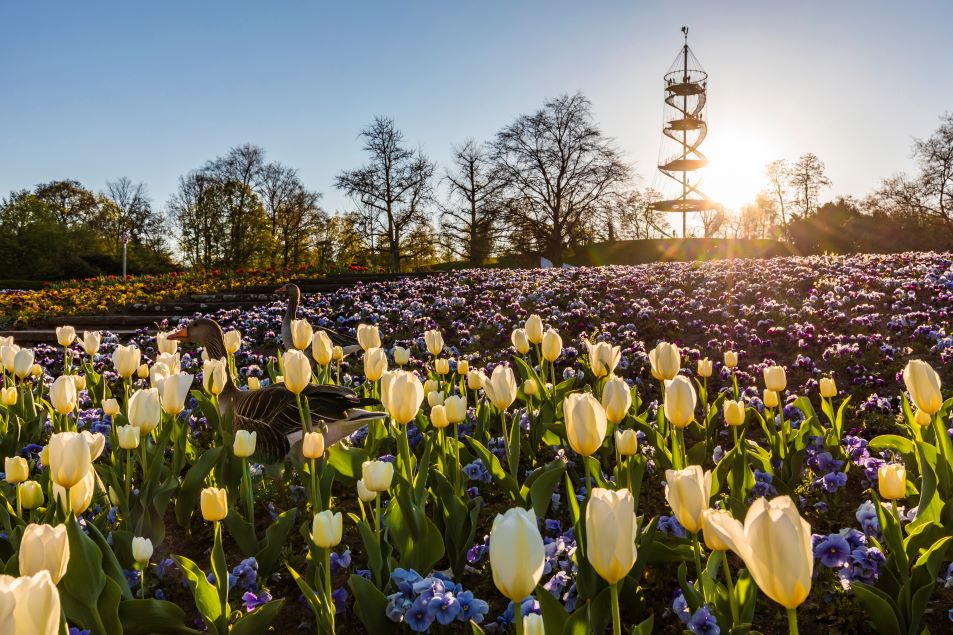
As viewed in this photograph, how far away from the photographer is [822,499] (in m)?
3.33

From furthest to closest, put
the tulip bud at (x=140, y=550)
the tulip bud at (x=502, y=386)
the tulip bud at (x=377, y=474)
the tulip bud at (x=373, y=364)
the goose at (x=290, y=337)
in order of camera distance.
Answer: the goose at (x=290, y=337) < the tulip bud at (x=373, y=364) < the tulip bud at (x=502, y=386) < the tulip bud at (x=140, y=550) < the tulip bud at (x=377, y=474)

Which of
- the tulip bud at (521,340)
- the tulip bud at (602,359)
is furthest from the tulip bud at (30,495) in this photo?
the tulip bud at (521,340)

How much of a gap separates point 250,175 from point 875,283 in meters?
41.7

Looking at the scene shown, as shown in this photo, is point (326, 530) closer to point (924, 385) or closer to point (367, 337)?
point (367, 337)

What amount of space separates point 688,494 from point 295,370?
1.70 m

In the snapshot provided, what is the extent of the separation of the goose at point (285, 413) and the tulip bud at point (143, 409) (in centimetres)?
70

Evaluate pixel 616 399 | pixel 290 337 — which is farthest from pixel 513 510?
pixel 290 337

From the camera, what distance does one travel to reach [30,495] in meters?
2.39

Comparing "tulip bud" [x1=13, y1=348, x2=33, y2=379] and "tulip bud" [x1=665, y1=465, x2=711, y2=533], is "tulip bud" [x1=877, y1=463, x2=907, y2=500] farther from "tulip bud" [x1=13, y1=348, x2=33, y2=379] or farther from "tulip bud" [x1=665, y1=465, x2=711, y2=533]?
"tulip bud" [x1=13, y1=348, x2=33, y2=379]

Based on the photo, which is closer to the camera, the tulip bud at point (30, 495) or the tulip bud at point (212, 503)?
the tulip bud at point (212, 503)

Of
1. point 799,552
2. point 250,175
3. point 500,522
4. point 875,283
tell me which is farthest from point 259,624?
point 250,175

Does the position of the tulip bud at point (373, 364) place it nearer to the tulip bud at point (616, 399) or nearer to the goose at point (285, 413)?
the goose at point (285, 413)

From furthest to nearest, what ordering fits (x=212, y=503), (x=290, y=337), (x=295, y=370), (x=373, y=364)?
(x=290, y=337), (x=373, y=364), (x=295, y=370), (x=212, y=503)

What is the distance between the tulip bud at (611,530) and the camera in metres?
1.18
